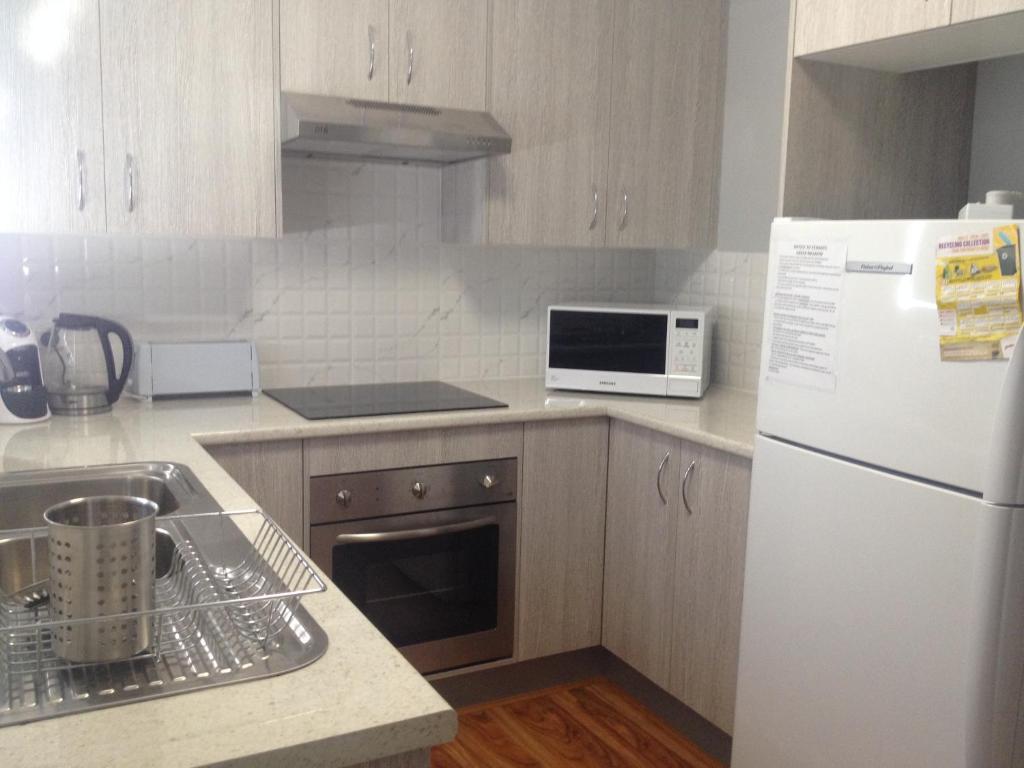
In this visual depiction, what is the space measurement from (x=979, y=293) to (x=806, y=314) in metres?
0.41

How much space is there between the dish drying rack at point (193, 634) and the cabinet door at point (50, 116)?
1.23 m

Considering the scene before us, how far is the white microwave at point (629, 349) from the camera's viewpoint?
295 centimetres

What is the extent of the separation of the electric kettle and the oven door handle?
756mm

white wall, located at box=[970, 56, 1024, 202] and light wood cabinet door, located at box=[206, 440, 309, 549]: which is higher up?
white wall, located at box=[970, 56, 1024, 202]

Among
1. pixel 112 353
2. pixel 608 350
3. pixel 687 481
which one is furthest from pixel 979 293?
pixel 112 353

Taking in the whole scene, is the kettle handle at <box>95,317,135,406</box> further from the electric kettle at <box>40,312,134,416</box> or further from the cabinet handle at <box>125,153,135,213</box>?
the cabinet handle at <box>125,153,135,213</box>

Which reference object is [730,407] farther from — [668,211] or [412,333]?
[412,333]

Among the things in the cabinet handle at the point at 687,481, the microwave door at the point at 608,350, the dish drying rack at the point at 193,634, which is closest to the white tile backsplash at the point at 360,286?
the microwave door at the point at 608,350

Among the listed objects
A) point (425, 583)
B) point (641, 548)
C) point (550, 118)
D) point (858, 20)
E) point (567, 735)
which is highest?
point (858, 20)

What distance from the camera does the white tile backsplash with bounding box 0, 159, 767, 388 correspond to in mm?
2736

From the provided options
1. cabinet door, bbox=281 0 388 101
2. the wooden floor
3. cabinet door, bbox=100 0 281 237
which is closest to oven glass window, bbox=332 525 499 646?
the wooden floor

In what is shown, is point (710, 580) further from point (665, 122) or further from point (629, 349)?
point (665, 122)

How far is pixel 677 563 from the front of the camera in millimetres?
2617

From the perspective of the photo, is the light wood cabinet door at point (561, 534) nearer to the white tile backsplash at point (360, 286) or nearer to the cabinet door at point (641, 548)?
the cabinet door at point (641, 548)
